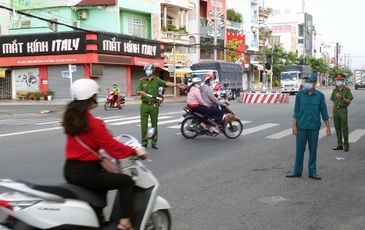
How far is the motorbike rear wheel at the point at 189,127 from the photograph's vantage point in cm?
1294

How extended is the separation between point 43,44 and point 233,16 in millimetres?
30758

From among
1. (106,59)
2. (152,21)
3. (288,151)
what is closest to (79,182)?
(288,151)

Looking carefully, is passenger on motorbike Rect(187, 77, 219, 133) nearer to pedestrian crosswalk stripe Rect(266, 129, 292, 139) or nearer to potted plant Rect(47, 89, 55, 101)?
pedestrian crosswalk stripe Rect(266, 129, 292, 139)

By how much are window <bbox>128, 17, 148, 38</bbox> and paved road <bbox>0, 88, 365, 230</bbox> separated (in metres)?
27.9

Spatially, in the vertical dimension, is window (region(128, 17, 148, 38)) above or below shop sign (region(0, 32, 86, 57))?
above

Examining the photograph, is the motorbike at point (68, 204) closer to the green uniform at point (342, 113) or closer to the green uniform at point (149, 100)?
the green uniform at point (149, 100)

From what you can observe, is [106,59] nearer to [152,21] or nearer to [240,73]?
[152,21]

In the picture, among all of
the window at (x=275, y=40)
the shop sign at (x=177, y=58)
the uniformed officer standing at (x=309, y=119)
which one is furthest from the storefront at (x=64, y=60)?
the window at (x=275, y=40)

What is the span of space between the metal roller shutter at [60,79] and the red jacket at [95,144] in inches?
1287

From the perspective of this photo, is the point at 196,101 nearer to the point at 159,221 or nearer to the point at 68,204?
the point at 159,221

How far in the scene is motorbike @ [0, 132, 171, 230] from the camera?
12.3 feet

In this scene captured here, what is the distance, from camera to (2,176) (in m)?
8.02

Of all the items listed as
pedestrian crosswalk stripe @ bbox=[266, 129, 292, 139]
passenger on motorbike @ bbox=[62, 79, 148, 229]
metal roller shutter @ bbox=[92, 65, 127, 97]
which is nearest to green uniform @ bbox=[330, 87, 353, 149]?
pedestrian crosswalk stripe @ bbox=[266, 129, 292, 139]

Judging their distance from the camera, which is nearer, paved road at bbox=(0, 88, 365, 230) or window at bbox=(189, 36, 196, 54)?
paved road at bbox=(0, 88, 365, 230)
